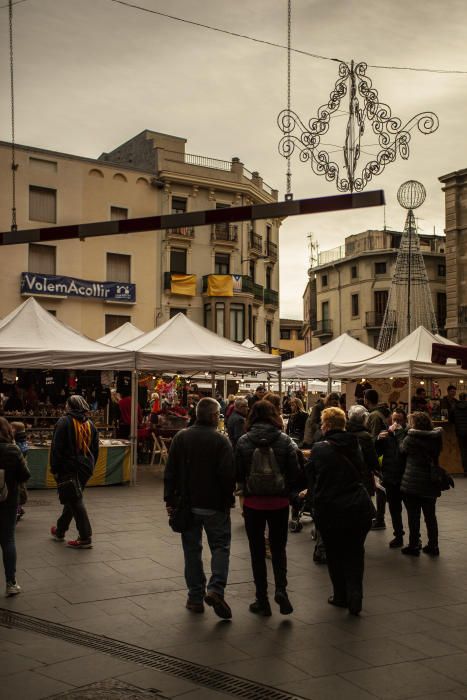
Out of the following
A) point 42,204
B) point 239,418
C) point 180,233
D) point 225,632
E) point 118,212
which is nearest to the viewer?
point 225,632

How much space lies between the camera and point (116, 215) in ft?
118

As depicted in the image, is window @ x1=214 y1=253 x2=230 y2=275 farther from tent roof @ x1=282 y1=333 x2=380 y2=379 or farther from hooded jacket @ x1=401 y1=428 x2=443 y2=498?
hooded jacket @ x1=401 y1=428 x2=443 y2=498

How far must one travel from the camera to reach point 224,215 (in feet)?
25.6

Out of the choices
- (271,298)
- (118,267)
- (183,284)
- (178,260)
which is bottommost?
(271,298)

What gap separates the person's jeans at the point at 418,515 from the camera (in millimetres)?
8195

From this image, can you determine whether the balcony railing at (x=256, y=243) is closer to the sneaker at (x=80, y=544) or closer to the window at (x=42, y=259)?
the window at (x=42, y=259)

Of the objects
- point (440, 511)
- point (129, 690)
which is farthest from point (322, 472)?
point (440, 511)

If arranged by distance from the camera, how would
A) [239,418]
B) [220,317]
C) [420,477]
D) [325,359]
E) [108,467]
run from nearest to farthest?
[420,477], [239,418], [108,467], [325,359], [220,317]

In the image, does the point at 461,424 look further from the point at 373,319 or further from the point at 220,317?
the point at 373,319

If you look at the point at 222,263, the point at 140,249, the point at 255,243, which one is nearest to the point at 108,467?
the point at 140,249

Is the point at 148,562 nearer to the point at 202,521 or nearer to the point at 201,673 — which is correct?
the point at 202,521

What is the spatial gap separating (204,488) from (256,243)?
1516 inches

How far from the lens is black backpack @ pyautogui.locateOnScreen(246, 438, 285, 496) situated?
5.82 m

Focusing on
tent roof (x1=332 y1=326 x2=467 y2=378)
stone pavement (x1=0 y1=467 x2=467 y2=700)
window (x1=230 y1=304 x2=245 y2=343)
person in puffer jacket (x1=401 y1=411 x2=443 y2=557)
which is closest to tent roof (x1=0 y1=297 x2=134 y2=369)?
stone pavement (x1=0 y1=467 x2=467 y2=700)
